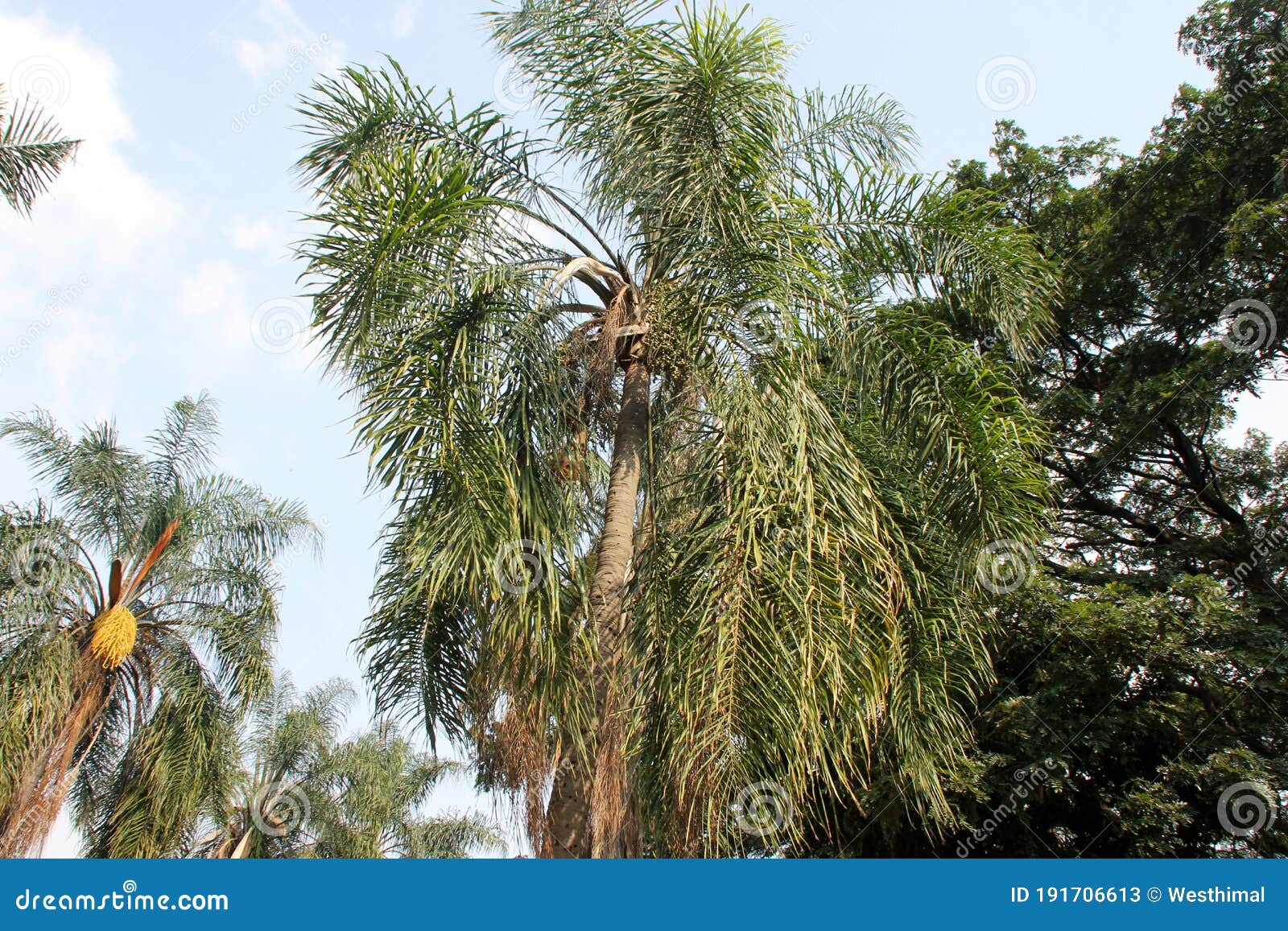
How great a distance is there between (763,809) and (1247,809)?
6.44 meters

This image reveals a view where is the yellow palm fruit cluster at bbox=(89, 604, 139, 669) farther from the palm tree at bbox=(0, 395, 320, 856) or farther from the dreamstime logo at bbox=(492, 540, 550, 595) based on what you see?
the dreamstime logo at bbox=(492, 540, 550, 595)

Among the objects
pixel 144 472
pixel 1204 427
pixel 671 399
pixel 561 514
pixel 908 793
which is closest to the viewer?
pixel 561 514

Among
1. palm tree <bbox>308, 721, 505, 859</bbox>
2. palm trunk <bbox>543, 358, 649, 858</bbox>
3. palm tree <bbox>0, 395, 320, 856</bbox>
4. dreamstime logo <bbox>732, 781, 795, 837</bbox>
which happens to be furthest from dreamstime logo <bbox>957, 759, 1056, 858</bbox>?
palm tree <bbox>308, 721, 505, 859</bbox>

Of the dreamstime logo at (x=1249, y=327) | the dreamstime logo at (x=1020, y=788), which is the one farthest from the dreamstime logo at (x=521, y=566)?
the dreamstime logo at (x=1249, y=327)

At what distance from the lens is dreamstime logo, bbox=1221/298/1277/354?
10141 mm

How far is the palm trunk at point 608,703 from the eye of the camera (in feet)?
18.4

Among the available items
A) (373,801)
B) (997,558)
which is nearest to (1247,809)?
(997,558)

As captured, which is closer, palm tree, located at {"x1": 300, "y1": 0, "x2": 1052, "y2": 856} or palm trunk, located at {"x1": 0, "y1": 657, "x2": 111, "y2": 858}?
palm tree, located at {"x1": 300, "y1": 0, "x2": 1052, "y2": 856}

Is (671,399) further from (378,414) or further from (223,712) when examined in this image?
(223,712)

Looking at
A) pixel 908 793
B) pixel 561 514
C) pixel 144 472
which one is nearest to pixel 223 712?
pixel 144 472

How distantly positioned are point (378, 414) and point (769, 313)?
2157 millimetres

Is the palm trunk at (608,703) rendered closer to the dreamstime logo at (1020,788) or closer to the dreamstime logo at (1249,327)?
the dreamstime logo at (1020,788)

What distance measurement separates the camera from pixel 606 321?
6.38m

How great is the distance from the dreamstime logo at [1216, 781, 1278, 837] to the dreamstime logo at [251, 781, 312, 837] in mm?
18926
